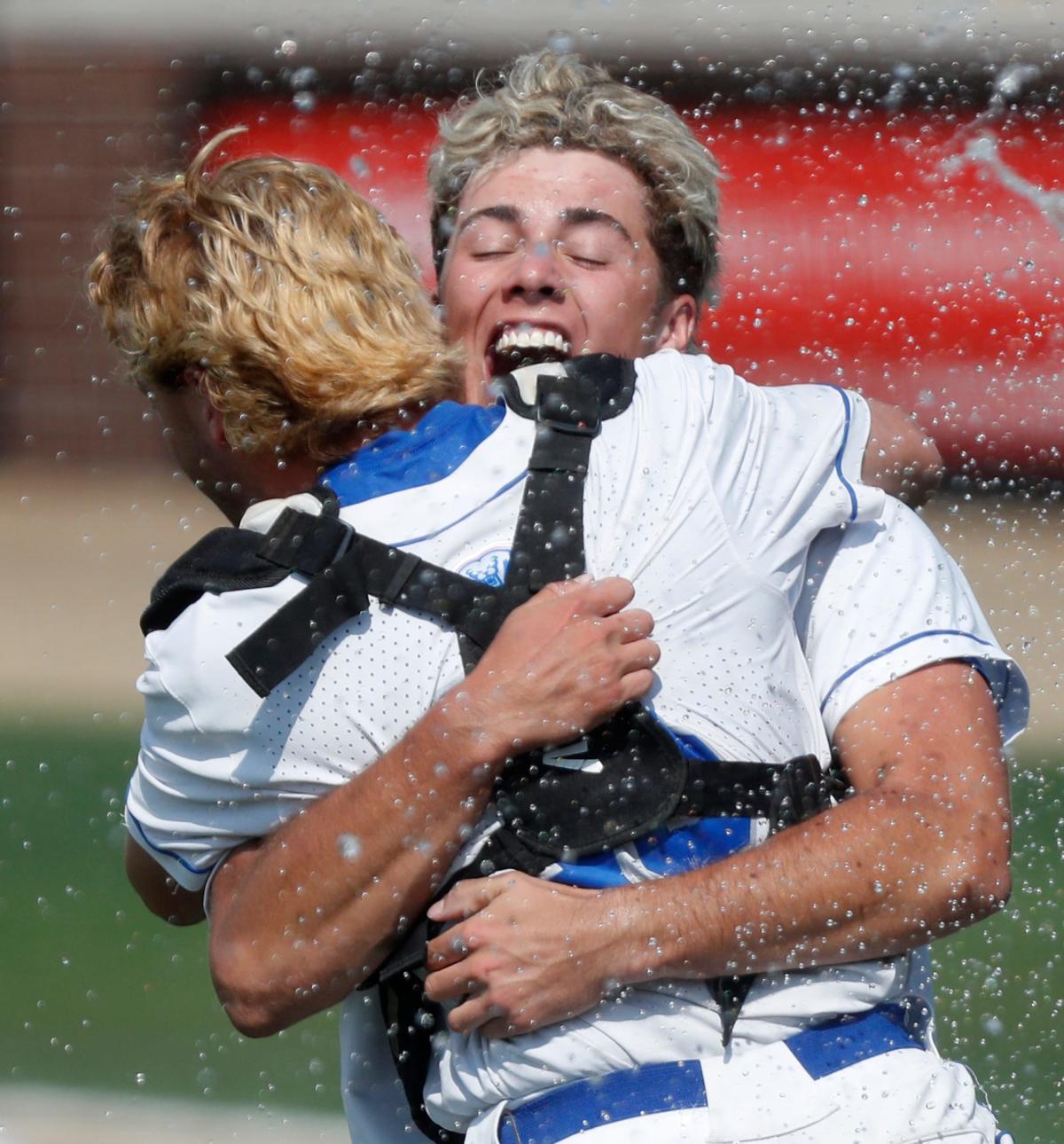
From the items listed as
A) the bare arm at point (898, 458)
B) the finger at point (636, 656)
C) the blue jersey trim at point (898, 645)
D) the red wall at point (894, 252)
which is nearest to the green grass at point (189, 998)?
the red wall at point (894, 252)

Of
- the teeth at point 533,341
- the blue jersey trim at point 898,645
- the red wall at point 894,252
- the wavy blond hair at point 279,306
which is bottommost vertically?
the red wall at point 894,252

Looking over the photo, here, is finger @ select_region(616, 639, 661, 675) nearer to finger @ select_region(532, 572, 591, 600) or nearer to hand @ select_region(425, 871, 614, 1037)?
finger @ select_region(532, 572, 591, 600)

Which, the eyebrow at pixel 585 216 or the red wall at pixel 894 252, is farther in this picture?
the red wall at pixel 894 252

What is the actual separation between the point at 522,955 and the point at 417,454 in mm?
480

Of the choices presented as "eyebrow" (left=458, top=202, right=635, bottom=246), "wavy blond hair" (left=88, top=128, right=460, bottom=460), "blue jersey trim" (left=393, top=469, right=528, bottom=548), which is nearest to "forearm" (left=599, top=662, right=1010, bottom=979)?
"blue jersey trim" (left=393, top=469, right=528, bottom=548)

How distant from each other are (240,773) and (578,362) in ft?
1.67

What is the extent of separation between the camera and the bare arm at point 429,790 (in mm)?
1322

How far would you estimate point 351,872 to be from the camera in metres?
1.35

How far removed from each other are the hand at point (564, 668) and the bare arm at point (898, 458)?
0.38m

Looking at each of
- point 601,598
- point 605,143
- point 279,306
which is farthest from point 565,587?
point 605,143

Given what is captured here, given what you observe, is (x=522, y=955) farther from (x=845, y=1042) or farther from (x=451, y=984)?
(x=845, y=1042)

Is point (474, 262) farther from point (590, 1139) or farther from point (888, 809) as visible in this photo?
point (590, 1139)

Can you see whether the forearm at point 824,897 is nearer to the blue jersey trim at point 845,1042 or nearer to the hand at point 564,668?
the blue jersey trim at point 845,1042

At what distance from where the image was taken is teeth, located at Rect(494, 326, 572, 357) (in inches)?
76.7
